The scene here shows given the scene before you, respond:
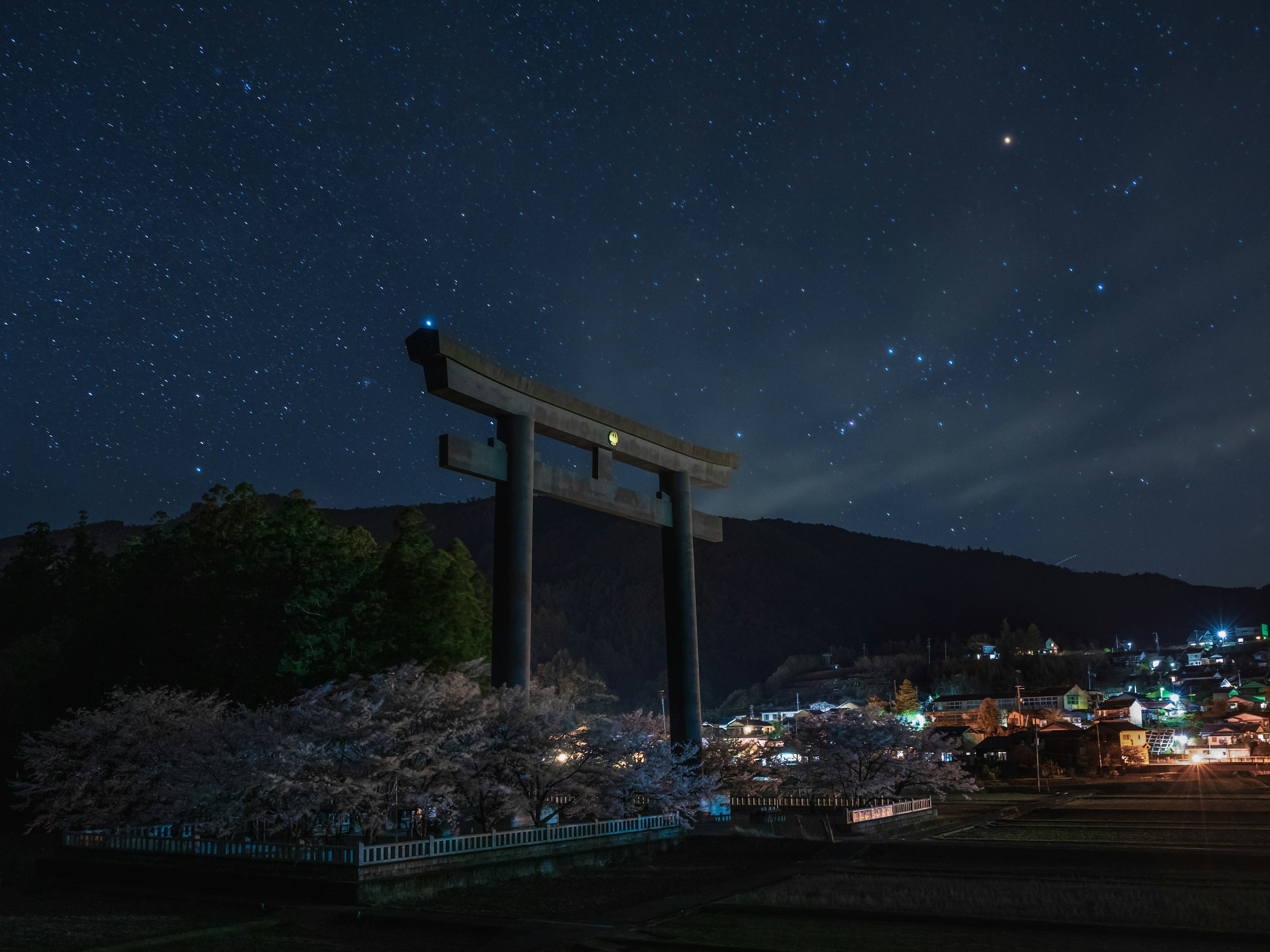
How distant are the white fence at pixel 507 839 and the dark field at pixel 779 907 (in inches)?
42.6

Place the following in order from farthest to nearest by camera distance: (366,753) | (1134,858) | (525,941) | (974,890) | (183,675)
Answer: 1. (183,675)
2. (1134,858)
3. (366,753)
4. (974,890)
5. (525,941)

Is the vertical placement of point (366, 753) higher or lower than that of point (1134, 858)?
higher

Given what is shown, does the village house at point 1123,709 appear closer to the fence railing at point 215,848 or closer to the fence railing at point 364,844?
the fence railing at point 364,844

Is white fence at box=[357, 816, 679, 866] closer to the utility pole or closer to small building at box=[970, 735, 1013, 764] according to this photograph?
the utility pole

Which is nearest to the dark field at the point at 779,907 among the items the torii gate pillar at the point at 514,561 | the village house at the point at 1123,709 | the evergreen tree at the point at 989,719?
the torii gate pillar at the point at 514,561

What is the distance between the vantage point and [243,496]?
58.0 m

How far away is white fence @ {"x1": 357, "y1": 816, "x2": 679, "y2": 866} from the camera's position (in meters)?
22.8

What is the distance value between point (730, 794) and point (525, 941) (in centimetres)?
2659

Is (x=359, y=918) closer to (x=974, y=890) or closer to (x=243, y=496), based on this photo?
(x=974, y=890)

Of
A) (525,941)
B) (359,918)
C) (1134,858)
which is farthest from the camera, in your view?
(1134,858)

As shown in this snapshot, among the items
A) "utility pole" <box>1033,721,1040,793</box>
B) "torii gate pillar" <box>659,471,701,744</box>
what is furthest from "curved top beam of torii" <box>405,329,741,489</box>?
"utility pole" <box>1033,721,1040,793</box>

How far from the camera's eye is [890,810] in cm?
3894

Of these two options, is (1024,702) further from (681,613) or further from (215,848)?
(215,848)

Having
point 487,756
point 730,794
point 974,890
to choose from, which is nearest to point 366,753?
point 487,756
